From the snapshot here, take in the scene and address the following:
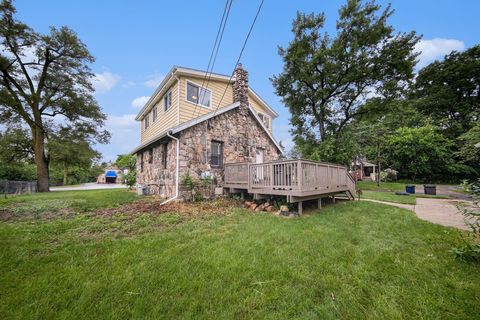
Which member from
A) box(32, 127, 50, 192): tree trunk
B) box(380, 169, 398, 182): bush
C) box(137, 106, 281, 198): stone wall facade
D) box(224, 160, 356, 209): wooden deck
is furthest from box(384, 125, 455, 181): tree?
box(32, 127, 50, 192): tree trunk

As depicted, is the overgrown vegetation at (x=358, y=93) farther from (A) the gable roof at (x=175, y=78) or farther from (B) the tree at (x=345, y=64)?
(A) the gable roof at (x=175, y=78)

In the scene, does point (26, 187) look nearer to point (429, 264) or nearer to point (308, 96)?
point (429, 264)

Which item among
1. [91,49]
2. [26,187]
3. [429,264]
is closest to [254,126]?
[429,264]

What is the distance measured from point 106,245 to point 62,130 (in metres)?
16.8

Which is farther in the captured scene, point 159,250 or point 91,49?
point 91,49

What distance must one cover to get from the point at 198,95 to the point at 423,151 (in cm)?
2419

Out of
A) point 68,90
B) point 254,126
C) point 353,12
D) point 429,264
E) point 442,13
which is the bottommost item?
point 429,264

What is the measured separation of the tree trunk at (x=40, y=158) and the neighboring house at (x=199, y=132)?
825 centimetres

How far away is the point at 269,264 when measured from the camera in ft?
9.51

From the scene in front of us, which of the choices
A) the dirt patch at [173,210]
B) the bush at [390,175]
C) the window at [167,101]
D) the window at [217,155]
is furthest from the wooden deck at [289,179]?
the bush at [390,175]

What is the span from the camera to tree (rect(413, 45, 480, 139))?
24.2m

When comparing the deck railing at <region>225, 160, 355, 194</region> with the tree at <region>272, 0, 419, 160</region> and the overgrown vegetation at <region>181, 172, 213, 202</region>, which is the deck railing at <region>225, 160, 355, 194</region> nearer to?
the overgrown vegetation at <region>181, 172, 213, 202</region>

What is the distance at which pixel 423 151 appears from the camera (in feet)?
66.5

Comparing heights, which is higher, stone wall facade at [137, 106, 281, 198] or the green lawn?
stone wall facade at [137, 106, 281, 198]
